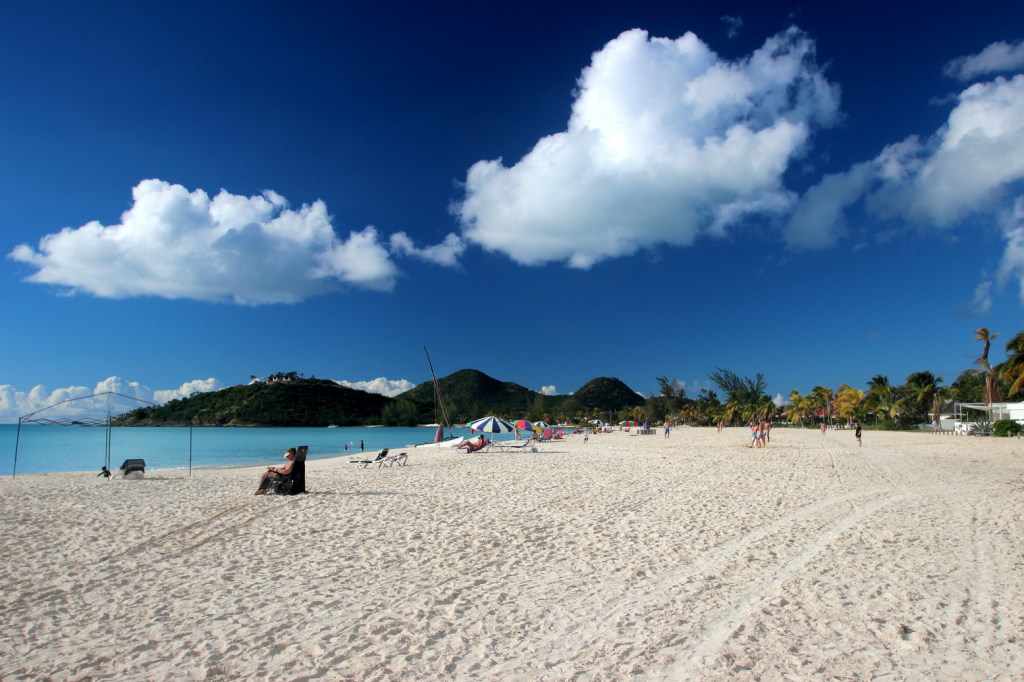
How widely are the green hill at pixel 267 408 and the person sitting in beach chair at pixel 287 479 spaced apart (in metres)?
91.1

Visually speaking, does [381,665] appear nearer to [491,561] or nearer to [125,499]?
[491,561]

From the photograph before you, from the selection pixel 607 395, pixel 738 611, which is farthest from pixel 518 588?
pixel 607 395

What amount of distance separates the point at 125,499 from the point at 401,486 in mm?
4878

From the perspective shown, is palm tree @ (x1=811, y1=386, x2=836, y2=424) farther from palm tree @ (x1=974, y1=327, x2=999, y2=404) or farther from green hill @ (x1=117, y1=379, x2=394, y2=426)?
green hill @ (x1=117, y1=379, x2=394, y2=426)

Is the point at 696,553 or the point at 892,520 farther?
the point at 892,520

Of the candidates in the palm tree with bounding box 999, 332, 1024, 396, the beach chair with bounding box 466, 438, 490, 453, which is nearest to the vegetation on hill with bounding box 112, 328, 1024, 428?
the palm tree with bounding box 999, 332, 1024, 396

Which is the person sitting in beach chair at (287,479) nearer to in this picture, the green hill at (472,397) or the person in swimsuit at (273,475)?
the person in swimsuit at (273,475)

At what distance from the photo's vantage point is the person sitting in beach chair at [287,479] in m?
10.8

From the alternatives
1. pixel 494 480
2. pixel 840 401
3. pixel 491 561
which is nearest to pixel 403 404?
pixel 840 401

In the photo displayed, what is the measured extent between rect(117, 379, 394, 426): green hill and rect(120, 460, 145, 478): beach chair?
86.2 metres

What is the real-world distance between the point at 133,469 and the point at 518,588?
500 inches

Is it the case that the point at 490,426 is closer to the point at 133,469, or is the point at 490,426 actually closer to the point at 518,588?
the point at 133,469

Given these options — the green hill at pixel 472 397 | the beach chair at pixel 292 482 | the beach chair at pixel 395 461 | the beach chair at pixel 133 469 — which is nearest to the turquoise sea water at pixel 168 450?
the beach chair at pixel 133 469

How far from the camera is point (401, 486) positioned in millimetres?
12188
